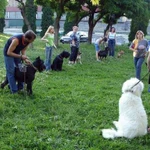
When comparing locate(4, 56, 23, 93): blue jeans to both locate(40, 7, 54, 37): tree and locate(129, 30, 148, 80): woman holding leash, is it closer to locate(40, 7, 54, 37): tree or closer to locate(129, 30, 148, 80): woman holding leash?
locate(129, 30, 148, 80): woman holding leash

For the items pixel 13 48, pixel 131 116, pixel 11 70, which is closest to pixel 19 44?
pixel 13 48

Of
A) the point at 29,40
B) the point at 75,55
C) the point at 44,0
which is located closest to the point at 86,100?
the point at 29,40

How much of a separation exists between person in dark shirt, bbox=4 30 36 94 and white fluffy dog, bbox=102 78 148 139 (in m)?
2.62

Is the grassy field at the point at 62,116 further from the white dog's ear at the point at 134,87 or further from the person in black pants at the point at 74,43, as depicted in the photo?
the person in black pants at the point at 74,43

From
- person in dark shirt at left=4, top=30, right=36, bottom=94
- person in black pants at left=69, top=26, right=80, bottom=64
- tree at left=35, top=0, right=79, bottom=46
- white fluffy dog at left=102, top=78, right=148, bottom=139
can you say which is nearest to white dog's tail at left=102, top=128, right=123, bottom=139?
white fluffy dog at left=102, top=78, right=148, bottom=139

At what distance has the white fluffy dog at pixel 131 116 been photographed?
4926mm

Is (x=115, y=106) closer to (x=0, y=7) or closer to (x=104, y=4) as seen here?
(x=104, y=4)

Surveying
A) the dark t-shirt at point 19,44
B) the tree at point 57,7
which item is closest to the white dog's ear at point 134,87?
the dark t-shirt at point 19,44

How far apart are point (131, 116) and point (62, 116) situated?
1725 millimetres

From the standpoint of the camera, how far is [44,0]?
23188mm

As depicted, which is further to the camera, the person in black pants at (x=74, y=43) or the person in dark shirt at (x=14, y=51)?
the person in black pants at (x=74, y=43)

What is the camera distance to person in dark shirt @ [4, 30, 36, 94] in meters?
6.53

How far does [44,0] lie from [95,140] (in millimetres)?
19791

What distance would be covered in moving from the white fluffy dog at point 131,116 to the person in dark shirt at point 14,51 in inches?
103
